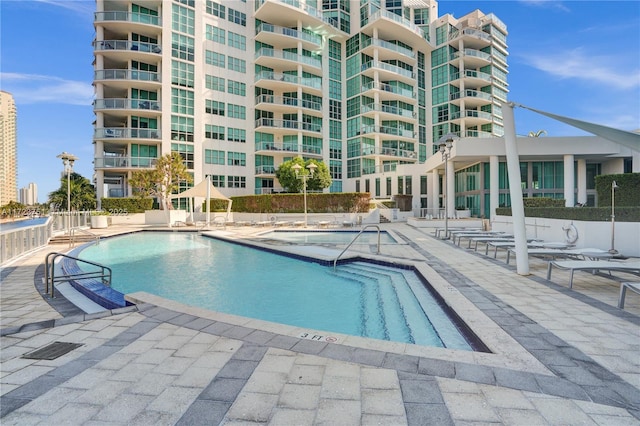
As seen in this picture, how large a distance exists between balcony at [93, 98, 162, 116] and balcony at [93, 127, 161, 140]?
1.67 metres

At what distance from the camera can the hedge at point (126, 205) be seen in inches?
1065

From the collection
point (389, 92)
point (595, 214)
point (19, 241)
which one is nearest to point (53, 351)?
point (19, 241)

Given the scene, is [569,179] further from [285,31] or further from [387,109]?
Answer: [285,31]

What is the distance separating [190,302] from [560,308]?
6324 millimetres

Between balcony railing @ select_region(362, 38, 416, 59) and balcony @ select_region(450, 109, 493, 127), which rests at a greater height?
balcony railing @ select_region(362, 38, 416, 59)

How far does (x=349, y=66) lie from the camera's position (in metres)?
40.7

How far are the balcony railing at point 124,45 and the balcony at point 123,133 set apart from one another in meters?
7.03

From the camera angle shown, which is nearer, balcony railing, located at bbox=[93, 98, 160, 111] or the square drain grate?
the square drain grate

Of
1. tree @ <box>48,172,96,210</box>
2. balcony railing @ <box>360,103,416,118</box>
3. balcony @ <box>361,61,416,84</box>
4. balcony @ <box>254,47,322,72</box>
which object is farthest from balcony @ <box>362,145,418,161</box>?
tree @ <box>48,172,96,210</box>

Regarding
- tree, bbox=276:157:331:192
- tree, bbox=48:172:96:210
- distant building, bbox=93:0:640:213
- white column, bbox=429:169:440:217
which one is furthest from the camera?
white column, bbox=429:169:440:217

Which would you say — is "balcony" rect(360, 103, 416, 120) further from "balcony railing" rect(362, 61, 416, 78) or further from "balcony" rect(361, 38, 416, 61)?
"balcony" rect(361, 38, 416, 61)

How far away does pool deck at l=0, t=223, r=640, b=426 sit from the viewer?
2.31 metres

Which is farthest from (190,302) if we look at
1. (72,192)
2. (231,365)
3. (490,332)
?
(72,192)

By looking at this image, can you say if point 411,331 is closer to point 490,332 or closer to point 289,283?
point 490,332
